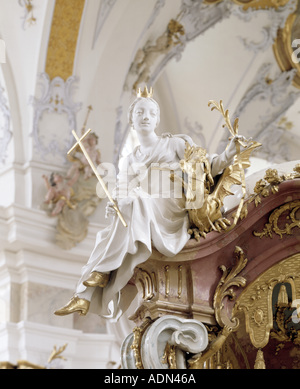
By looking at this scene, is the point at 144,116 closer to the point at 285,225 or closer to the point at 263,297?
the point at 285,225

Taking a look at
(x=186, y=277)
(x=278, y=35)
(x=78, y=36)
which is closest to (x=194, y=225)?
(x=186, y=277)

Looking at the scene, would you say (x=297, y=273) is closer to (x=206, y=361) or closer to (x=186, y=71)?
(x=206, y=361)

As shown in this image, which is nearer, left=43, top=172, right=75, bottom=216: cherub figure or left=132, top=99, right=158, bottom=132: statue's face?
left=132, top=99, right=158, bottom=132: statue's face

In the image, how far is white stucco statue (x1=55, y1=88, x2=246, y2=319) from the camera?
→ 5.00 metres

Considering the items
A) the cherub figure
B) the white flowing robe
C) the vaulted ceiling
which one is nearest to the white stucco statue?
the white flowing robe

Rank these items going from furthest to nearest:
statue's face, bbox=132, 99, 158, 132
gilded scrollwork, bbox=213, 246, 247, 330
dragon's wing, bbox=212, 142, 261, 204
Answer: statue's face, bbox=132, 99, 158, 132, dragon's wing, bbox=212, 142, 261, 204, gilded scrollwork, bbox=213, 246, 247, 330

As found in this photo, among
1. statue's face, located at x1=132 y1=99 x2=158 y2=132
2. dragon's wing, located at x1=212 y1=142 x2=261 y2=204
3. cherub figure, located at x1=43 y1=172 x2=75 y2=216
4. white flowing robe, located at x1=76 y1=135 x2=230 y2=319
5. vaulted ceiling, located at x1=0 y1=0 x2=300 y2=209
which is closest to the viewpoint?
white flowing robe, located at x1=76 y1=135 x2=230 y2=319

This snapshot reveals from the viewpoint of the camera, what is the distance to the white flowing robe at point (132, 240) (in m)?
4.99

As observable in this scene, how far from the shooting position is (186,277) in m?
5.22

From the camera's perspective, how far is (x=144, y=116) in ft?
18.7

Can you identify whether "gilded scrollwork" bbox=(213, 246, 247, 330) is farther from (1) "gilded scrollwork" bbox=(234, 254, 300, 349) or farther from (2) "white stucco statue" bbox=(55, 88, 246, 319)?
(2) "white stucco statue" bbox=(55, 88, 246, 319)

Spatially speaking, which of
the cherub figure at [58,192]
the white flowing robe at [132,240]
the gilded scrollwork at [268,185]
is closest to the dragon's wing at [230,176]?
the gilded scrollwork at [268,185]

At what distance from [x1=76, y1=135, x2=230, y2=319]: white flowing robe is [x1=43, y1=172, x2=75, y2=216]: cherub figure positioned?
231 inches

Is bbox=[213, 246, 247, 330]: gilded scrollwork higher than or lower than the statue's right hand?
lower
